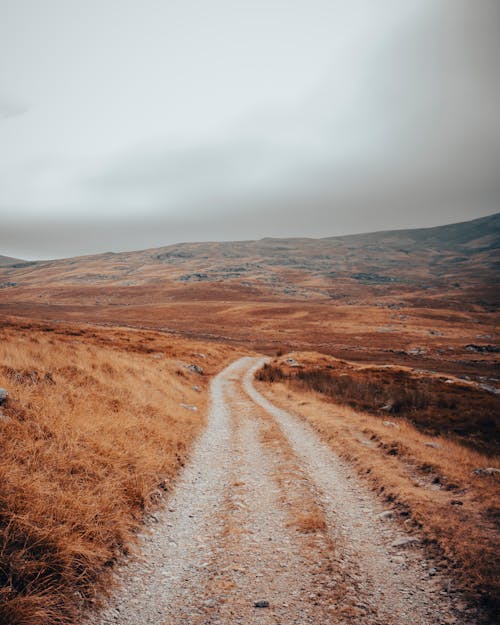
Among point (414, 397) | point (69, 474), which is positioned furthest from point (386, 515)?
point (414, 397)

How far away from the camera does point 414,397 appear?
78.2ft

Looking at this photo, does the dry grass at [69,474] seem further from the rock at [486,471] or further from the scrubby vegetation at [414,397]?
the scrubby vegetation at [414,397]

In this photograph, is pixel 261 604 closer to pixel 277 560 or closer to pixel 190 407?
pixel 277 560

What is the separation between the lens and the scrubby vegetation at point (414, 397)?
724 inches

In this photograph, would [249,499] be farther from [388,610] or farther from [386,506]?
[388,610]

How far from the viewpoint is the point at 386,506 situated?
7.88 metres

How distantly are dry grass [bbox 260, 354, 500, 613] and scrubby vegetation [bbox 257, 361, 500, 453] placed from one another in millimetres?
3215

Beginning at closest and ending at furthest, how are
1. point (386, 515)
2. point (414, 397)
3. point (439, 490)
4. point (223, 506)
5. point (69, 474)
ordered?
point (69, 474) → point (386, 515) → point (223, 506) → point (439, 490) → point (414, 397)

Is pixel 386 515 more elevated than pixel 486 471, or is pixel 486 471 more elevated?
Answer: pixel 386 515

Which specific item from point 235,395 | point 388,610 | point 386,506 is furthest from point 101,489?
point 235,395

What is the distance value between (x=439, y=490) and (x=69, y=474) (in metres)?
9.38

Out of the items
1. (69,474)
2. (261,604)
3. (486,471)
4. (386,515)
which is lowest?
(486,471)

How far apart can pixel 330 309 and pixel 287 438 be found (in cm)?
11909

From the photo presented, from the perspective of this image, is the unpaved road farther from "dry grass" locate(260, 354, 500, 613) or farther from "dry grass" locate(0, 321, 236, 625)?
"dry grass" locate(0, 321, 236, 625)
